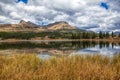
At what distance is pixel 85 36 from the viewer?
166 metres

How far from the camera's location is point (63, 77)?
1032 cm

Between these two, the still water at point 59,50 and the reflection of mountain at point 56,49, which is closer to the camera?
the still water at point 59,50

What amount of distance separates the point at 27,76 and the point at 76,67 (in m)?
3.13

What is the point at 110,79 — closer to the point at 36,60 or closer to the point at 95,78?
the point at 95,78

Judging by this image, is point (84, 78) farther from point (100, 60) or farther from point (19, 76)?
point (100, 60)

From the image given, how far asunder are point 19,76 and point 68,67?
315 cm

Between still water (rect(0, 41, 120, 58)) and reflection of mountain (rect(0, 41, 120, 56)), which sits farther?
reflection of mountain (rect(0, 41, 120, 56))

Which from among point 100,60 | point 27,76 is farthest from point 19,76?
point 100,60

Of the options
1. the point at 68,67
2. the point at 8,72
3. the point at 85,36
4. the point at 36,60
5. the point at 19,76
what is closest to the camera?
the point at 19,76

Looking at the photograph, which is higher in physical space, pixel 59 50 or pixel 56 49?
pixel 59 50

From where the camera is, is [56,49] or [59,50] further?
[56,49]

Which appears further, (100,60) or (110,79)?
(100,60)

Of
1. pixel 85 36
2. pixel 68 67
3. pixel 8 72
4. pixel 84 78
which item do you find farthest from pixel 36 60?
pixel 85 36

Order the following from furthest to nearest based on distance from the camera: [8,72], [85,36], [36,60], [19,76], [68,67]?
[85,36], [36,60], [68,67], [8,72], [19,76]
